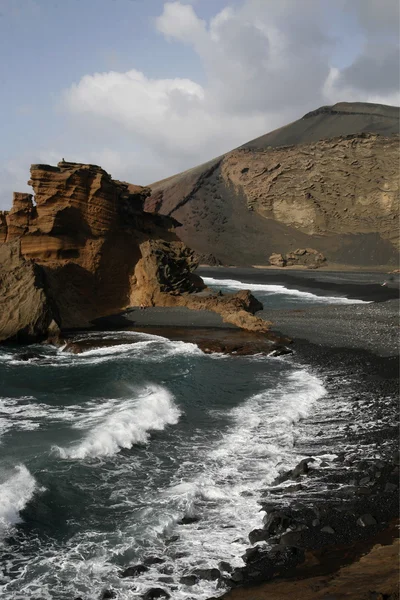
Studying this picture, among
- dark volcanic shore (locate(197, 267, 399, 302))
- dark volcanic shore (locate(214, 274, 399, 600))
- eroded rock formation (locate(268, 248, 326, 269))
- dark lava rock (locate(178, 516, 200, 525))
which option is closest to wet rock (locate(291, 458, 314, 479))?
dark volcanic shore (locate(214, 274, 399, 600))

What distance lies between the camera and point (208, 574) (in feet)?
21.5

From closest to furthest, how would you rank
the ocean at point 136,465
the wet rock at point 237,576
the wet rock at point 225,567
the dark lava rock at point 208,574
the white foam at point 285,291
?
1. the wet rock at point 237,576
2. the dark lava rock at point 208,574
3. the wet rock at point 225,567
4. the ocean at point 136,465
5. the white foam at point 285,291

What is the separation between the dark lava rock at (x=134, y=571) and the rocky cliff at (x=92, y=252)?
16.8m

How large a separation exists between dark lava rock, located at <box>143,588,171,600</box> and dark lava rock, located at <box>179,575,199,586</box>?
0.30 metres

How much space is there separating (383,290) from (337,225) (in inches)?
1874

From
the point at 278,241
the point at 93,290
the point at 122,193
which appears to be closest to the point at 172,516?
the point at 93,290

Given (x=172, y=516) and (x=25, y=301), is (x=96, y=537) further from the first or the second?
(x=25, y=301)

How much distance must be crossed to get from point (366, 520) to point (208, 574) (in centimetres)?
270

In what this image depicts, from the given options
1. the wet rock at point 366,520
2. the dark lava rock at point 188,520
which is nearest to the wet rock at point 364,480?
the wet rock at point 366,520

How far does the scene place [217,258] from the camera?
84188mm

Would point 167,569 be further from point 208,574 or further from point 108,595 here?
point 108,595

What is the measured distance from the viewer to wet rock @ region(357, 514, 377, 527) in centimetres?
767

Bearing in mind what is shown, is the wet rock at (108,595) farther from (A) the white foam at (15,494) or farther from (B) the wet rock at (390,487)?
(B) the wet rock at (390,487)

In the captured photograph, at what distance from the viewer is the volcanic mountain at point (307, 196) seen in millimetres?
84312
